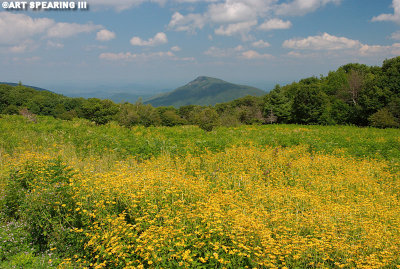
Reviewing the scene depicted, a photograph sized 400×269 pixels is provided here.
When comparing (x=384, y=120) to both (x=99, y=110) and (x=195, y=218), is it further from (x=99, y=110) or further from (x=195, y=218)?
(x=99, y=110)

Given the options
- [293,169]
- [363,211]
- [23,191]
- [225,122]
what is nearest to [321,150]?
[293,169]

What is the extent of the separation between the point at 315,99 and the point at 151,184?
41060 mm

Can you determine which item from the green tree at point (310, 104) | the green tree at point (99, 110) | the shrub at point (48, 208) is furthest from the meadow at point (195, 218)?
the green tree at point (99, 110)

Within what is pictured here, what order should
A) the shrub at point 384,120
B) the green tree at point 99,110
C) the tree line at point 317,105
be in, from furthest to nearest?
the green tree at point 99,110
the tree line at point 317,105
the shrub at point 384,120

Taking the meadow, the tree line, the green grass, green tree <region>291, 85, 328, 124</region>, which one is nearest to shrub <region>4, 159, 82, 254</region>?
the meadow

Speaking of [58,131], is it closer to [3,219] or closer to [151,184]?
[3,219]

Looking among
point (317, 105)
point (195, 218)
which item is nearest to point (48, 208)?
point (195, 218)

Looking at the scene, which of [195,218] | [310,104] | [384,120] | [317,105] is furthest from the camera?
[310,104]

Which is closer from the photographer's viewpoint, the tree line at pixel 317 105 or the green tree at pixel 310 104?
the tree line at pixel 317 105

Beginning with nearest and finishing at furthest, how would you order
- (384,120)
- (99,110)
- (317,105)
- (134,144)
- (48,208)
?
(48,208) < (134,144) < (384,120) < (317,105) < (99,110)

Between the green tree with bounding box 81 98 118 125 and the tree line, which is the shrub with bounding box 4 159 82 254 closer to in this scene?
the tree line

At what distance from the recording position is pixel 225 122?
42469mm

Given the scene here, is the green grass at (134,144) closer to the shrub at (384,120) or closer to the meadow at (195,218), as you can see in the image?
the meadow at (195,218)

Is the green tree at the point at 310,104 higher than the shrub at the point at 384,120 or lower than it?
higher
